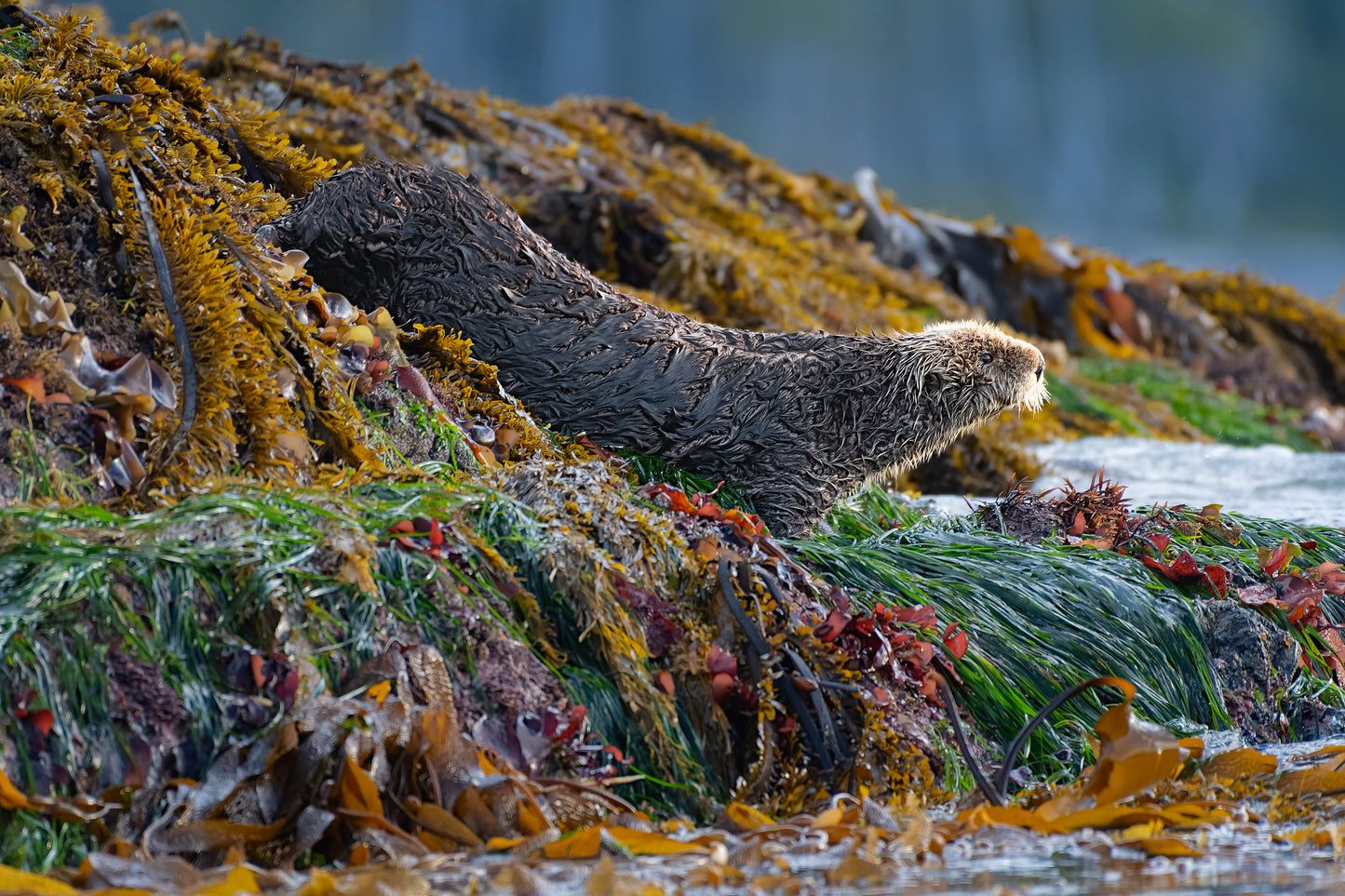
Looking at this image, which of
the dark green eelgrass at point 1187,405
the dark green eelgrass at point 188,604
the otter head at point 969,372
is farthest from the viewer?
the dark green eelgrass at point 1187,405

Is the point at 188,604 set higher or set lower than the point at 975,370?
lower

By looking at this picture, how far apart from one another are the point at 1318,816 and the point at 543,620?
1.82 m

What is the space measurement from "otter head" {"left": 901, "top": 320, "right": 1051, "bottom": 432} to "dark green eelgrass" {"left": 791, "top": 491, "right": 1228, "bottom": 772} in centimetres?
79

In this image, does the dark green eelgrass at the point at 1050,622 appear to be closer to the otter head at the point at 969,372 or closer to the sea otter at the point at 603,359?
the sea otter at the point at 603,359

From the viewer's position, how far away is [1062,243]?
14727 mm

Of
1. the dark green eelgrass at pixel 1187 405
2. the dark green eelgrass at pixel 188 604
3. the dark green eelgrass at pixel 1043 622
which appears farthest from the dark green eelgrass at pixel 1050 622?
the dark green eelgrass at pixel 1187 405

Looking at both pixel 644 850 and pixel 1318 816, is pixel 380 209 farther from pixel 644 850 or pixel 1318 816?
pixel 1318 816

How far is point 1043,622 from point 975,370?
1334 mm

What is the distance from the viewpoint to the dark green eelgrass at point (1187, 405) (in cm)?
1088

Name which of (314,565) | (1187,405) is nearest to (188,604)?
(314,565)

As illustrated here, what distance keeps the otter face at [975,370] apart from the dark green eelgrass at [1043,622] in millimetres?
813

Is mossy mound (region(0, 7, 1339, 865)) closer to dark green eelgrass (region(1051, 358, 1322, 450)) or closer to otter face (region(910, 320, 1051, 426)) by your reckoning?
otter face (region(910, 320, 1051, 426))

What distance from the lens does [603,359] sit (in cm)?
434

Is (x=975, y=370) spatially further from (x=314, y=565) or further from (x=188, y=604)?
(x=188, y=604)
